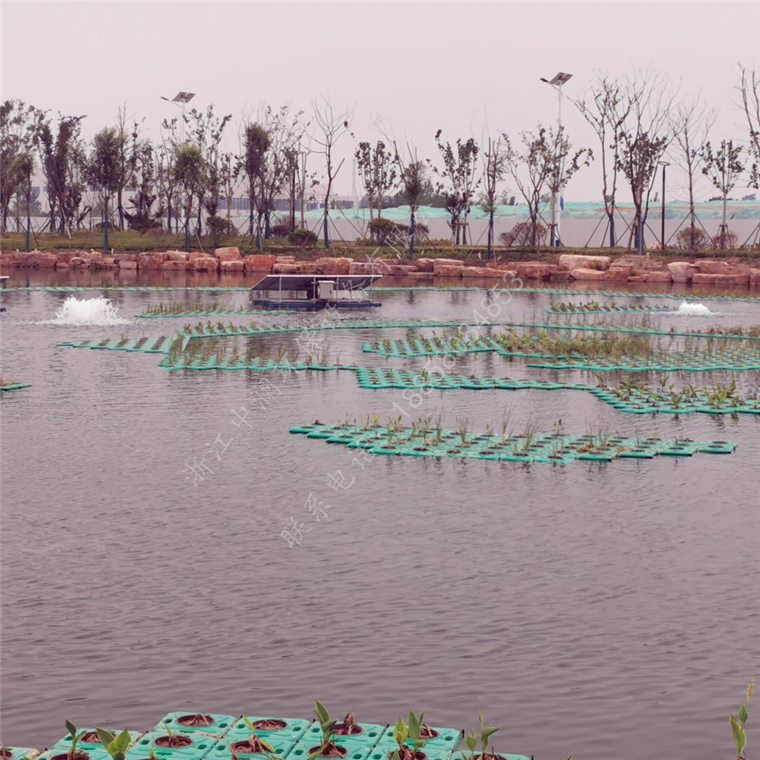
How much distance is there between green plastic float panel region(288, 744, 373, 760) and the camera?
17.6ft

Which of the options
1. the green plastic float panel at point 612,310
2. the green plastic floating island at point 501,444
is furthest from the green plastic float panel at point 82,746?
the green plastic float panel at point 612,310

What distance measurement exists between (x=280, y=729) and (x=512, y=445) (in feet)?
24.8

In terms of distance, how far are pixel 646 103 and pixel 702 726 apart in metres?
65.6

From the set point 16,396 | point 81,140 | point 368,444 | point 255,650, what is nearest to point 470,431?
point 368,444

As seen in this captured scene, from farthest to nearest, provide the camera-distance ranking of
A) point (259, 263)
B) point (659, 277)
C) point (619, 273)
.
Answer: point (259, 263) < point (619, 273) < point (659, 277)

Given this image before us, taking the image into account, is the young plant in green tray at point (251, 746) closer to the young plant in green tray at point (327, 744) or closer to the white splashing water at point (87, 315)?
the young plant in green tray at point (327, 744)

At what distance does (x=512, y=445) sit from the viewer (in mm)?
12922

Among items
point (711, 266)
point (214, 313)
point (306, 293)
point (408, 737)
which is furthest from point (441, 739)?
point (711, 266)

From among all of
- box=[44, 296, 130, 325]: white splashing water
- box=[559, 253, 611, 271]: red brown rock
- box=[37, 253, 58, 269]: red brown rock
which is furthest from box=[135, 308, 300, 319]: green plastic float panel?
box=[37, 253, 58, 269]: red brown rock

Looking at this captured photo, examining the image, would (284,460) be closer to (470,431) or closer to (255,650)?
(470,431)

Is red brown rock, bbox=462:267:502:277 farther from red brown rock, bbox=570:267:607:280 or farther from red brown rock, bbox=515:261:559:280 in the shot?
red brown rock, bbox=570:267:607:280

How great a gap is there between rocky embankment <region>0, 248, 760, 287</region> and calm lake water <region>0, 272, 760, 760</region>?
36.4m

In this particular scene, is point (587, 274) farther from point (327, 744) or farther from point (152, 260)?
point (327, 744)

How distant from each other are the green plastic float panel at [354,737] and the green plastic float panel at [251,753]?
0.27 ft
